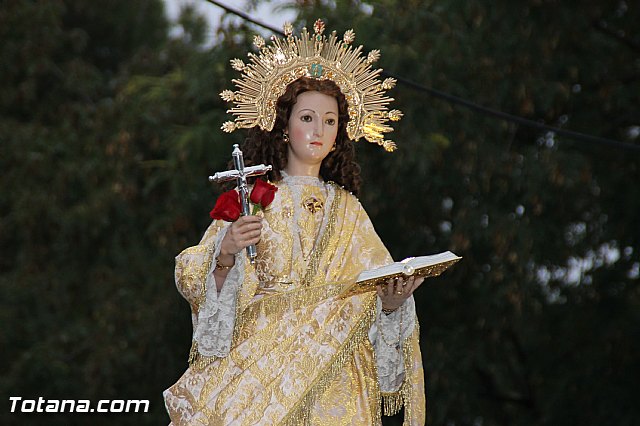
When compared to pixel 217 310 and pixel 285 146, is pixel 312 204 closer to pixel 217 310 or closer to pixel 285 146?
pixel 285 146

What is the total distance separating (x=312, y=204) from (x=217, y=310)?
689 millimetres

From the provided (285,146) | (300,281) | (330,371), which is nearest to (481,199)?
(285,146)

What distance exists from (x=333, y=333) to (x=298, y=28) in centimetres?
498

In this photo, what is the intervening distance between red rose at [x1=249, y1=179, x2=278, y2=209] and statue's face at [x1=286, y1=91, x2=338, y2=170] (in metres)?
0.44

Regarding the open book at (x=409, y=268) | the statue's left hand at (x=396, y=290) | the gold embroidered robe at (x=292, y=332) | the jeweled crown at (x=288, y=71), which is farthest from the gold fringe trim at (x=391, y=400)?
the jeweled crown at (x=288, y=71)

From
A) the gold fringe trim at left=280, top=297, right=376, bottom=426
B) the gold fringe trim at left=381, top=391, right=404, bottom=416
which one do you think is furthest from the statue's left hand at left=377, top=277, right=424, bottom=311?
the gold fringe trim at left=381, top=391, right=404, bottom=416

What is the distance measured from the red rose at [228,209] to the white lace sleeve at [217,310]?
181 millimetres

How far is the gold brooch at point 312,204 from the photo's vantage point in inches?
223

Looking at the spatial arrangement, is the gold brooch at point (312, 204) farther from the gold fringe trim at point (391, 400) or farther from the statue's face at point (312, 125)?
the gold fringe trim at point (391, 400)

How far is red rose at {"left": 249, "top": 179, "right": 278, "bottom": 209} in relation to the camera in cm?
523

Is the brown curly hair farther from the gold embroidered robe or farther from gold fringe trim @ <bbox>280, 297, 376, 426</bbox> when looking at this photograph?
gold fringe trim @ <bbox>280, 297, 376, 426</bbox>

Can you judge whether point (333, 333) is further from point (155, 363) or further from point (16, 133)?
point (16, 133)

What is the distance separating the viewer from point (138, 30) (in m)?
15.9

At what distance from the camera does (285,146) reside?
18.9ft
